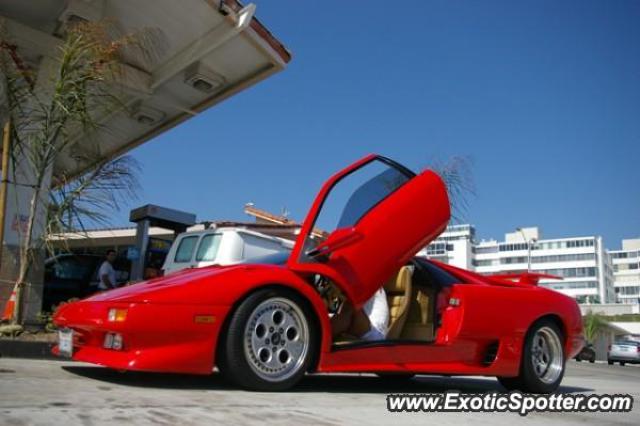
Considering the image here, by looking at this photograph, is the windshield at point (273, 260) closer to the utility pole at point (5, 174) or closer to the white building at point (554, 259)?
the utility pole at point (5, 174)

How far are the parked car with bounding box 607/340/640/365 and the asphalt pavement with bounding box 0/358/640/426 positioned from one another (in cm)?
2798

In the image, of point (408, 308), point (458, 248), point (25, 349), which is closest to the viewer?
point (408, 308)

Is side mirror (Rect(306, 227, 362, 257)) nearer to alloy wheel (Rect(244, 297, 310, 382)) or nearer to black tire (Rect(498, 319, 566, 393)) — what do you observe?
alloy wheel (Rect(244, 297, 310, 382))

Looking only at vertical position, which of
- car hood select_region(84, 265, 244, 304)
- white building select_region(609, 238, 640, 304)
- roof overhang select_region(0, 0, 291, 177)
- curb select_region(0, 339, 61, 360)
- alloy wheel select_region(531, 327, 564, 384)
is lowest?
curb select_region(0, 339, 61, 360)

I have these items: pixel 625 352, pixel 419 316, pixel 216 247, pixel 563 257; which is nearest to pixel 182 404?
pixel 419 316

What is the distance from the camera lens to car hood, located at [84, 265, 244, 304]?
3.50m

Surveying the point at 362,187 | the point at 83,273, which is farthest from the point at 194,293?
the point at 83,273

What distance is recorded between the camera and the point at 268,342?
372 cm

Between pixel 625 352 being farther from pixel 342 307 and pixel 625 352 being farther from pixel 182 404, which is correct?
pixel 182 404

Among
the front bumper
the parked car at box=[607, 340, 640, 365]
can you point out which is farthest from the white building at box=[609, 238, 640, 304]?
the front bumper

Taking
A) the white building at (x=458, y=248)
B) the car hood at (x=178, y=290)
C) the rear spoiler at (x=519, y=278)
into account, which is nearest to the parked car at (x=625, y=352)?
the rear spoiler at (x=519, y=278)

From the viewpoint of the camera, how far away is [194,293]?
139 inches

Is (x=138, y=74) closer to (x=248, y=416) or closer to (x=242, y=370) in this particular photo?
(x=242, y=370)

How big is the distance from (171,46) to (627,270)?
12877 cm
